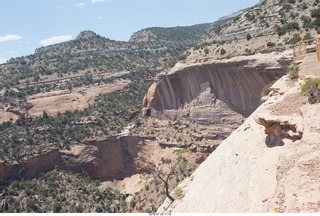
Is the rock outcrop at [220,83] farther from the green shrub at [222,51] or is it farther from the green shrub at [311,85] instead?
the green shrub at [311,85]

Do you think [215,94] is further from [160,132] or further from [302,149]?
[302,149]

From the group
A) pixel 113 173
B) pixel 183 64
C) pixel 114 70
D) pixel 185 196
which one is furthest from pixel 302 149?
pixel 114 70

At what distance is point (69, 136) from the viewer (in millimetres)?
55688

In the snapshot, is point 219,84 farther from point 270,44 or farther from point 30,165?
point 30,165

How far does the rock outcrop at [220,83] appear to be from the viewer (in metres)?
40.4

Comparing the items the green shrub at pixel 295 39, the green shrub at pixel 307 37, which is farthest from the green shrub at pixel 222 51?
the green shrub at pixel 307 37

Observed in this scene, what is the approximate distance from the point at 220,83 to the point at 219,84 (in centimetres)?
23

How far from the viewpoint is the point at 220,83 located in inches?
1815

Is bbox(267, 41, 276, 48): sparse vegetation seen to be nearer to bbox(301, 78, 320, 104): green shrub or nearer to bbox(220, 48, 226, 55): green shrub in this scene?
bbox(220, 48, 226, 55): green shrub

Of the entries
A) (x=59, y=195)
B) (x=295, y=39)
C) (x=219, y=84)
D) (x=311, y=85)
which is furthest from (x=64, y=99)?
(x=311, y=85)

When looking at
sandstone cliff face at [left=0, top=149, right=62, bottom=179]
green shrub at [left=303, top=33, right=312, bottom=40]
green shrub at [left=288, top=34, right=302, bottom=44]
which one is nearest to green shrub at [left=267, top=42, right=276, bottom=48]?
green shrub at [left=288, top=34, right=302, bottom=44]

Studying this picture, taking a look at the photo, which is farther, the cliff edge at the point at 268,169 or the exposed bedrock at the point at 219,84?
the exposed bedrock at the point at 219,84

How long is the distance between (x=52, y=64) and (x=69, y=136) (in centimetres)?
3414

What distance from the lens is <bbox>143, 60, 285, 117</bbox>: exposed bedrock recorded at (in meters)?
40.9
